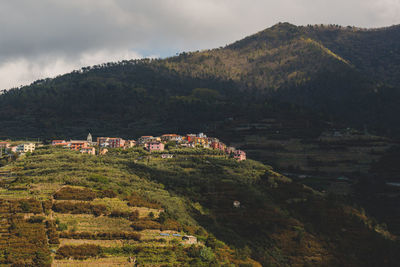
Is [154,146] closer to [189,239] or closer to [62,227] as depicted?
[189,239]

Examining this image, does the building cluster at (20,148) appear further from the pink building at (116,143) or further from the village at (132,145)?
the pink building at (116,143)

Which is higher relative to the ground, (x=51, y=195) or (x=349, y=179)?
(x=51, y=195)

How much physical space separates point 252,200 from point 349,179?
54.0 meters

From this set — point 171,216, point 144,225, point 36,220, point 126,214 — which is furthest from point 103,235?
point 171,216

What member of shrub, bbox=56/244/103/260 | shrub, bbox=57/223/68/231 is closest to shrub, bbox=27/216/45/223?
shrub, bbox=57/223/68/231

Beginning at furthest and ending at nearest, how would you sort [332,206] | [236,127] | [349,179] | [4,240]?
[236,127] → [349,179] → [332,206] → [4,240]

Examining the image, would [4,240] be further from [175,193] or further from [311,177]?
[311,177]

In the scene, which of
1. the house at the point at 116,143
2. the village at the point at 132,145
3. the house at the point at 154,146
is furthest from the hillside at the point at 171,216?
the house at the point at 116,143

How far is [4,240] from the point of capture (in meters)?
61.9

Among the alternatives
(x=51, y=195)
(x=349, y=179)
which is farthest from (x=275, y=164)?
(x=51, y=195)

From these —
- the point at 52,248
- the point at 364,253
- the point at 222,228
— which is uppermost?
the point at 52,248

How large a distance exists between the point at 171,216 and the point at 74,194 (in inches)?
696

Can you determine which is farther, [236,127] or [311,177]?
[236,127]

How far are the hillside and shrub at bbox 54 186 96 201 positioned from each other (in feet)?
Answer: 0.69
